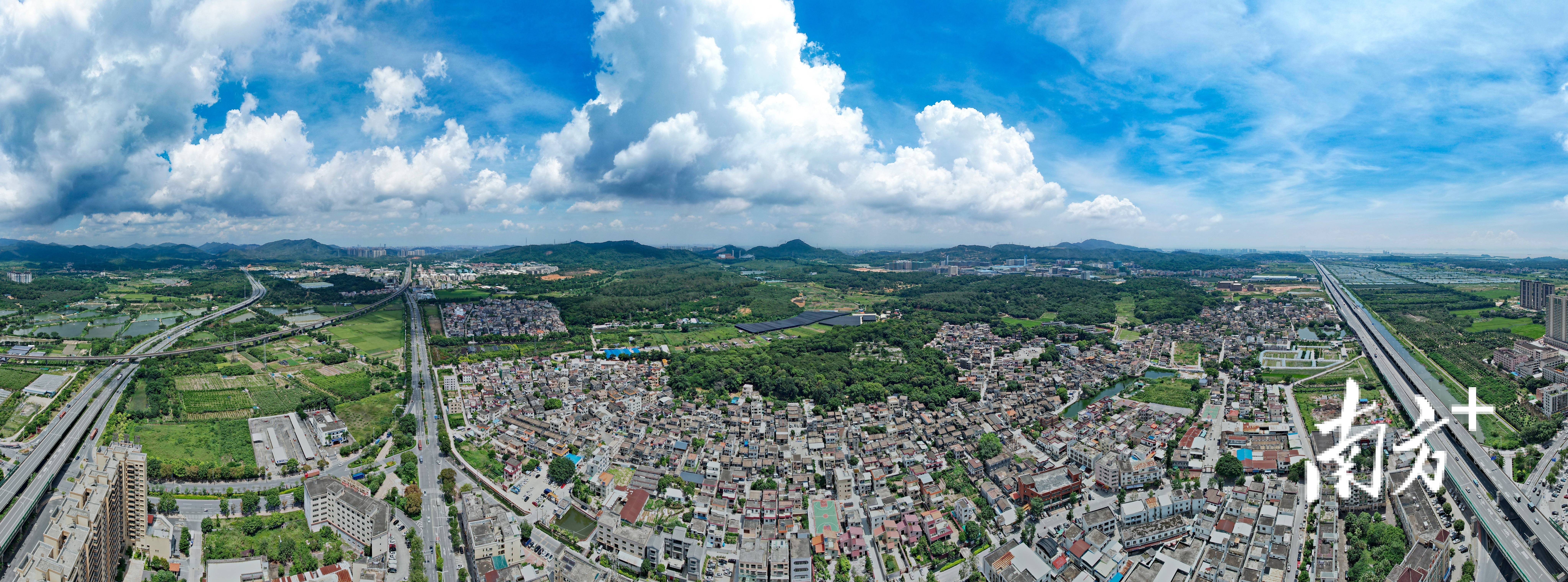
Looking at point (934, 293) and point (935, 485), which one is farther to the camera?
point (934, 293)

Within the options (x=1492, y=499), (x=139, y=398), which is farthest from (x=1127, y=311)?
(x=139, y=398)

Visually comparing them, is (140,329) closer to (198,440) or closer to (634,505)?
(198,440)

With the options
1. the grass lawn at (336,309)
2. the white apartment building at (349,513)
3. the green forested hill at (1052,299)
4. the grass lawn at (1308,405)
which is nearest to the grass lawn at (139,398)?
the white apartment building at (349,513)

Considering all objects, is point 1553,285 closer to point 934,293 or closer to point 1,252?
point 934,293

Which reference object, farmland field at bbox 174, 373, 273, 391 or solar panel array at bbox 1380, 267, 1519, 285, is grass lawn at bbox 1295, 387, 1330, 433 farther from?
solar panel array at bbox 1380, 267, 1519, 285

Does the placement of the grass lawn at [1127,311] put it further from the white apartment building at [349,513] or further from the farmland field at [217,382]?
the farmland field at [217,382]

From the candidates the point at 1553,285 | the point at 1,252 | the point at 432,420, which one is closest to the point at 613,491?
the point at 432,420
